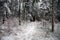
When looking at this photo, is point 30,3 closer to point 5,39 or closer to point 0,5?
point 0,5

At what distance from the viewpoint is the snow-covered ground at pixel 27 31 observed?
517 cm

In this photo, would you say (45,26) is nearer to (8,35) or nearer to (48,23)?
(48,23)

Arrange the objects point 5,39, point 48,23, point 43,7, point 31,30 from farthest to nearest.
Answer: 1. point 43,7
2. point 48,23
3. point 31,30
4. point 5,39

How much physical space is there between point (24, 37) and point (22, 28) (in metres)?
0.70

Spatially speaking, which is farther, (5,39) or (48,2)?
(48,2)

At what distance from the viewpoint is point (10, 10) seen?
642cm

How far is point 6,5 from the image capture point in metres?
6.24

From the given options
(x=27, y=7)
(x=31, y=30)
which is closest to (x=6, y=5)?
(x=27, y=7)

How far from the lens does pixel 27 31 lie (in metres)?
5.61

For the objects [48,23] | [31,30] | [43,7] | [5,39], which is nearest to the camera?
[5,39]

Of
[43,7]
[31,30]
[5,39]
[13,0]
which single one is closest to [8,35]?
[5,39]

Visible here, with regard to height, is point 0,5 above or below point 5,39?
above

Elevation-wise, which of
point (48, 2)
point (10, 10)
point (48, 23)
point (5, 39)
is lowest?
point (5, 39)

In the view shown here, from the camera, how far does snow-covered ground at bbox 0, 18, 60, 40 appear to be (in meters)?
5.17
